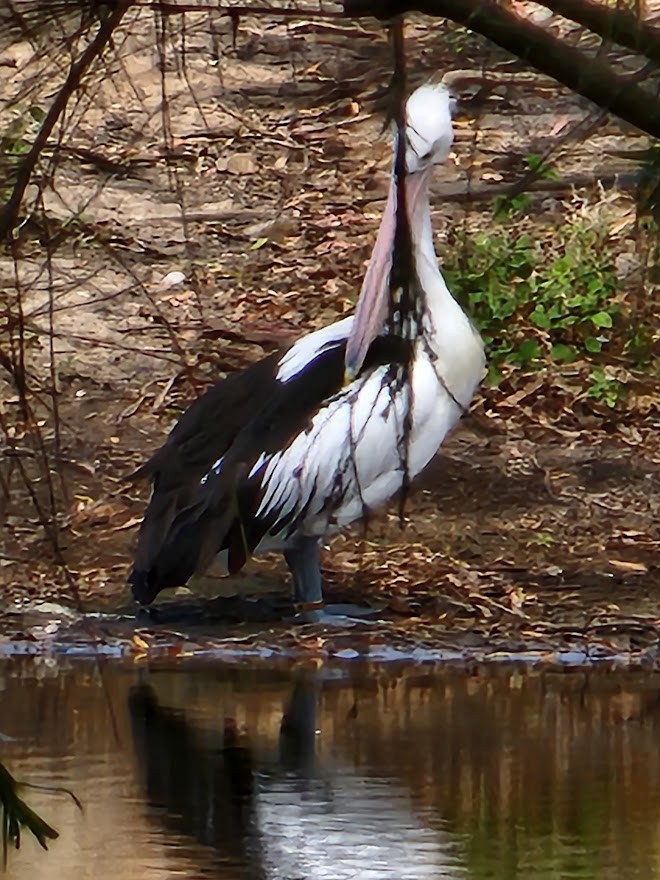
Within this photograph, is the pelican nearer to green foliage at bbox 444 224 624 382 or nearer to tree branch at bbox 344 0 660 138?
green foliage at bbox 444 224 624 382

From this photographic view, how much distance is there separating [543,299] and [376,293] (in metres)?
4.68

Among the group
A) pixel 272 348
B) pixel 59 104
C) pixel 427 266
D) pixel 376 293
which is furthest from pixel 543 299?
pixel 59 104

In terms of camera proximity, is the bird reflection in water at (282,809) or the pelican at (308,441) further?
the pelican at (308,441)

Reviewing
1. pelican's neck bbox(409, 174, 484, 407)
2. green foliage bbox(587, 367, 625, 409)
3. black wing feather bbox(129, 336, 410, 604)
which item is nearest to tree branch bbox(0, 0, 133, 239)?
black wing feather bbox(129, 336, 410, 604)

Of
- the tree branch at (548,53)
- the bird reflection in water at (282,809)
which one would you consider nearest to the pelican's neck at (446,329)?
the bird reflection in water at (282,809)

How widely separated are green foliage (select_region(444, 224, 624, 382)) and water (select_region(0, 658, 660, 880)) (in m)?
4.08

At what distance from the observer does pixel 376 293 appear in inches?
330

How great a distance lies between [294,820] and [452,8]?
2.96 metres

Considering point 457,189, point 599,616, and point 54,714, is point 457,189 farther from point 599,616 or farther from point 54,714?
point 54,714

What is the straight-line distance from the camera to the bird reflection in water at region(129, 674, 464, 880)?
6.44 meters

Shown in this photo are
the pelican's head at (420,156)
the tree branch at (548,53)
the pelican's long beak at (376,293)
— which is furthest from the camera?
the pelican's head at (420,156)

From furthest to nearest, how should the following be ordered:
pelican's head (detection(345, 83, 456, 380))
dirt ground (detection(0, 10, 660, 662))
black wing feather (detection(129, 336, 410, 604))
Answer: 1. dirt ground (detection(0, 10, 660, 662))
2. black wing feather (detection(129, 336, 410, 604))
3. pelican's head (detection(345, 83, 456, 380))

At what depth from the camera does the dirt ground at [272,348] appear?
9.39 meters

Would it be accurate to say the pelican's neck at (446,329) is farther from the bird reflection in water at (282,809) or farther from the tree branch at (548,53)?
the tree branch at (548,53)
